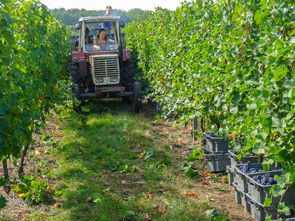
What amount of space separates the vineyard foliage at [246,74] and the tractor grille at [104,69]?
2976mm

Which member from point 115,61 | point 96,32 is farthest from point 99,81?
point 96,32

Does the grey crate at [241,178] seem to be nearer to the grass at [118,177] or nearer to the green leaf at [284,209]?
the grass at [118,177]

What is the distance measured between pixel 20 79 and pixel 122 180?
1.89 m

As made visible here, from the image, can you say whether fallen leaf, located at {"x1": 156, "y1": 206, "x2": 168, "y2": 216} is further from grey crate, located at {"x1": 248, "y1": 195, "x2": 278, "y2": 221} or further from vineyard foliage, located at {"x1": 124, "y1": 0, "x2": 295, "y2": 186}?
vineyard foliage, located at {"x1": 124, "y1": 0, "x2": 295, "y2": 186}

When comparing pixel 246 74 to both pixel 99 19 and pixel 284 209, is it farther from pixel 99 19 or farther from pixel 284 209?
pixel 99 19

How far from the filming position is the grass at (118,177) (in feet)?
13.7

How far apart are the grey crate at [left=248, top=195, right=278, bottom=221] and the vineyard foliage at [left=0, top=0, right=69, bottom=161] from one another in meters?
2.15

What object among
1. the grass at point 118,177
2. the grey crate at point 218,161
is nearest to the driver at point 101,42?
the grass at point 118,177

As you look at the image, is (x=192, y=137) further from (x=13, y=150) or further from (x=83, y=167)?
(x=13, y=150)

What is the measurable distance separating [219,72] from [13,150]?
8.06 ft

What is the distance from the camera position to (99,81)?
9.66 metres

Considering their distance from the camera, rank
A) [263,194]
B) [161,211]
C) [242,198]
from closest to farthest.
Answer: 1. [263,194]
2. [161,211]
3. [242,198]

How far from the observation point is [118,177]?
5.34 m

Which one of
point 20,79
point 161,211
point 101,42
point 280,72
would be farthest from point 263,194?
point 101,42
